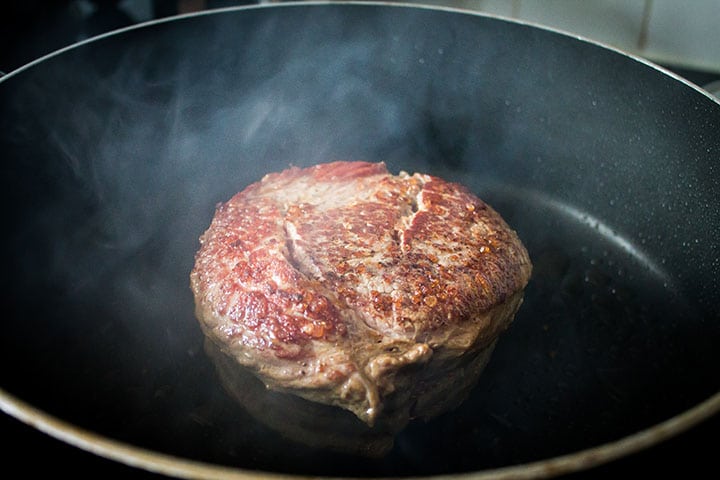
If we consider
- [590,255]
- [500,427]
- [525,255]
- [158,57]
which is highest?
[158,57]

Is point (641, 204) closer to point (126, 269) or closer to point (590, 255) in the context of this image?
point (590, 255)

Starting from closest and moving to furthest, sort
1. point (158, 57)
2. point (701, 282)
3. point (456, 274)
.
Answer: point (456, 274) < point (701, 282) < point (158, 57)

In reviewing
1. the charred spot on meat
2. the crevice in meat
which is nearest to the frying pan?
the charred spot on meat

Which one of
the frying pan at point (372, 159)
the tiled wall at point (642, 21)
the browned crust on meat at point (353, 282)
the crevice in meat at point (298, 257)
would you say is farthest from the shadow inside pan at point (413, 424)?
the tiled wall at point (642, 21)

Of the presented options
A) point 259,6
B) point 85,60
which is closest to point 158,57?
point 85,60

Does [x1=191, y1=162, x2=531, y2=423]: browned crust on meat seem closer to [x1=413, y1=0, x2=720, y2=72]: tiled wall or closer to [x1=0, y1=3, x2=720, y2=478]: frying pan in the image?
[x1=0, y1=3, x2=720, y2=478]: frying pan

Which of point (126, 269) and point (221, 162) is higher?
point (221, 162)

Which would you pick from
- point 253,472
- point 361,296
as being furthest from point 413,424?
point 253,472

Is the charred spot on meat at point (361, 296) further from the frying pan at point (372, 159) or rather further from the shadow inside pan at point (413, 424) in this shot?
the frying pan at point (372, 159)
